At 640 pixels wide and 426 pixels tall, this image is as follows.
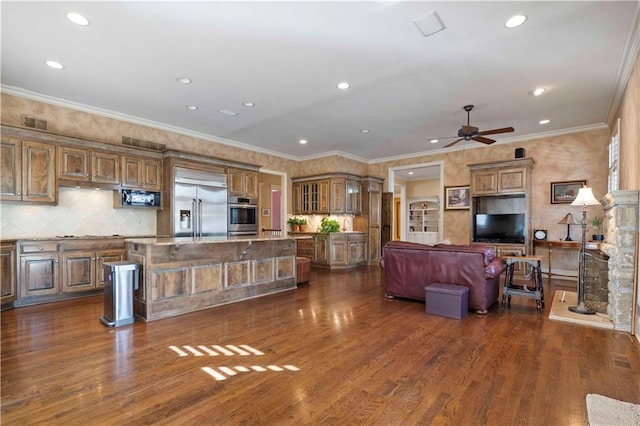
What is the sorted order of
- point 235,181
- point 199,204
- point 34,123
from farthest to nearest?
point 235,181 < point 199,204 < point 34,123

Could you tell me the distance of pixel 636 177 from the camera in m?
3.57

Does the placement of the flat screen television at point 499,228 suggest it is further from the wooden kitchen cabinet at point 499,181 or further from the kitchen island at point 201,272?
the kitchen island at point 201,272

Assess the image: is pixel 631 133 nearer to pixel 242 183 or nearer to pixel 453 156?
pixel 453 156

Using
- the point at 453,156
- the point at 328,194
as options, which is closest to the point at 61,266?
the point at 328,194

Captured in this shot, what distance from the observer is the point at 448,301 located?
4023 mm

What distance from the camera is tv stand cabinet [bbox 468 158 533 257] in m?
6.72

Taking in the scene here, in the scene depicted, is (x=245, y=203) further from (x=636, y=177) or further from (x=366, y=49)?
(x=636, y=177)

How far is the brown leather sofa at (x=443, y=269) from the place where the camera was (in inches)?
166

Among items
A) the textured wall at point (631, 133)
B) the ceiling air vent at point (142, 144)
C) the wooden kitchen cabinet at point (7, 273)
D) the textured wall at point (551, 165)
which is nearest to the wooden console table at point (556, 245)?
the textured wall at point (551, 165)

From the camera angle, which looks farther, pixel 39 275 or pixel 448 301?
pixel 39 275

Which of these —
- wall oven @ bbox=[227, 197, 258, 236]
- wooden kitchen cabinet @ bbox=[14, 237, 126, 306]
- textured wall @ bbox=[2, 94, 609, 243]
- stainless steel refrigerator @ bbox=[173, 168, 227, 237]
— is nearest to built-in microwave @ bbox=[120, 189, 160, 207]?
stainless steel refrigerator @ bbox=[173, 168, 227, 237]

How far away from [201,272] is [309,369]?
7.68 ft

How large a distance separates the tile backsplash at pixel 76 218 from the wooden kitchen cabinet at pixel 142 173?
480 millimetres

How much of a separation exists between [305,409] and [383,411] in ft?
1.63
